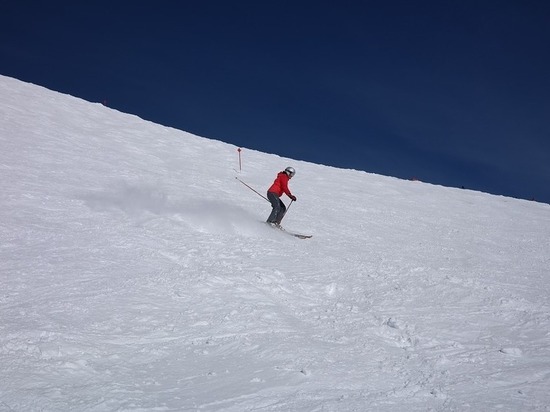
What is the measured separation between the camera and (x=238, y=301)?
24.1 ft

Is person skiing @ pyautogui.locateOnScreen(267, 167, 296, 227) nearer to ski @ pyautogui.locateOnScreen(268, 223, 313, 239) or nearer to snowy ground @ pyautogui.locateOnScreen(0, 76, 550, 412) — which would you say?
ski @ pyautogui.locateOnScreen(268, 223, 313, 239)

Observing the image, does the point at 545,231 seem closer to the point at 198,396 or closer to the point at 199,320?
the point at 199,320

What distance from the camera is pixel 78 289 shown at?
7.04 meters

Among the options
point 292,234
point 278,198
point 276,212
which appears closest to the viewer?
point 292,234

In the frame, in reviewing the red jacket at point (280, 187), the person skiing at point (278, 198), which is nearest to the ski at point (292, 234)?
the person skiing at point (278, 198)

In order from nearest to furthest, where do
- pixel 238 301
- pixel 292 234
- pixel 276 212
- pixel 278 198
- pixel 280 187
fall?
pixel 238 301 → pixel 292 234 → pixel 276 212 → pixel 278 198 → pixel 280 187

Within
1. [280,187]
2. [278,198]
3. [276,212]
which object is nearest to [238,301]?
[276,212]

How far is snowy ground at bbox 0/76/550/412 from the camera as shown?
4.95 meters

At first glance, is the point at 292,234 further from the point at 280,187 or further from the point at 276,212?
the point at 280,187

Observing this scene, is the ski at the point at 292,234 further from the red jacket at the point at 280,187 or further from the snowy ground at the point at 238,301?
the red jacket at the point at 280,187

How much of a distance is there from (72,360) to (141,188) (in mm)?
8978

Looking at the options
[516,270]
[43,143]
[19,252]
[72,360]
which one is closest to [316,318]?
[72,360]

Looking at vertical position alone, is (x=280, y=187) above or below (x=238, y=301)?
above

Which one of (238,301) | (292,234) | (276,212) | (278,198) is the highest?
(278,198)
